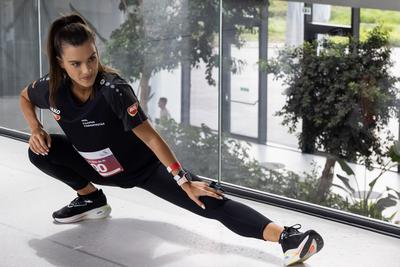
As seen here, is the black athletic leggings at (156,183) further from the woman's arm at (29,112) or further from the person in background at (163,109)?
the person in background at (163,109)

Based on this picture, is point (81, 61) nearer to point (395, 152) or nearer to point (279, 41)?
point (279, 41)

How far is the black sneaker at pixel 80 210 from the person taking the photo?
3.09 meters

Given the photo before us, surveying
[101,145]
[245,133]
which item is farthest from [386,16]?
[101,145]

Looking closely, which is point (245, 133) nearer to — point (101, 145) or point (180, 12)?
point (180, 12)

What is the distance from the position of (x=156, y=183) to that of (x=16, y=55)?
6.85 ft

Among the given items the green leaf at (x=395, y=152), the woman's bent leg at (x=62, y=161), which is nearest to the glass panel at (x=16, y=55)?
the woman's bent leg at (x=62, y=161)

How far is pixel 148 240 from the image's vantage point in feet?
9.62

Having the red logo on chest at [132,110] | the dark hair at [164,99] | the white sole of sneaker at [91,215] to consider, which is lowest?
the white sole of sneaker at [91,215]

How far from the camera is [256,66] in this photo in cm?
339

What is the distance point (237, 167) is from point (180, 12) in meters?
0.74

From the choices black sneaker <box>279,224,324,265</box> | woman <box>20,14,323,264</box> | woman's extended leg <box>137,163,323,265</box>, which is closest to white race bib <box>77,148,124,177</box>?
woman <box>20,14,323,264</box>

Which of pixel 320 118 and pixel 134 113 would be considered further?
pixel 320 118

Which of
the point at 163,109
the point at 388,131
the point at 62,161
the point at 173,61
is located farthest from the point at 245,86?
the point at 62,161

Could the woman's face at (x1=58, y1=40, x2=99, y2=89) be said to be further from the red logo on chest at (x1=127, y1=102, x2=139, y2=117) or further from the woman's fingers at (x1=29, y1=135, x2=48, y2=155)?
the woman's fingers at (x1=29, y1=135, x2=48, y2=155)
